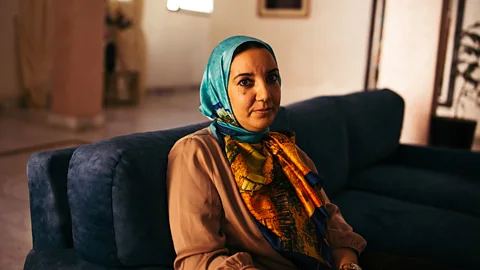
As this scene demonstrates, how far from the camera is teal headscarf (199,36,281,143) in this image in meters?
1.23

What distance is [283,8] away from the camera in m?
5.98

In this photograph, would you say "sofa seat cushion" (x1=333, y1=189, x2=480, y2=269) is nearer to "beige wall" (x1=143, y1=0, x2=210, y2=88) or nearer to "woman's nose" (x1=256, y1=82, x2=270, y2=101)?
"woman's nose" (x1=256, y1=82, x2=270, y2=101)

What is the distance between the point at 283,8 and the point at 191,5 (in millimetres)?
3636

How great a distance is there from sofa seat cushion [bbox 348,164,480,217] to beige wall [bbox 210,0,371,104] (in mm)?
3011

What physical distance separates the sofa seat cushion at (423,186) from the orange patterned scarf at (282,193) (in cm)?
133

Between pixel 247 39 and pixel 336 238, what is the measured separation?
1.96 feet

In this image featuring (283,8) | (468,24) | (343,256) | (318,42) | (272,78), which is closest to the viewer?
(272,78)

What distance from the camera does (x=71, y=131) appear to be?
5414 millimetres

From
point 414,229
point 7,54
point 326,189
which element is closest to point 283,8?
point 7,54

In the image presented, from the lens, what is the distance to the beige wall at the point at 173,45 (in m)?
8.48

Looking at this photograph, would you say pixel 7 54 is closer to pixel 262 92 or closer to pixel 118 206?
pixel 118 206

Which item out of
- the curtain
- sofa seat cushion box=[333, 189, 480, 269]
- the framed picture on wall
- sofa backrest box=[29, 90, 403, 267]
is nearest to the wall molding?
the curtain

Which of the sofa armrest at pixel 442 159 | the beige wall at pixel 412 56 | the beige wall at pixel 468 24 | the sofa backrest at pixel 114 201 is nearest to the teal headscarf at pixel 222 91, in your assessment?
the sofa backrest at pixel 114 201

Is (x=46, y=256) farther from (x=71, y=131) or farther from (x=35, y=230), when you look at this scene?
(x=71, y=131)
